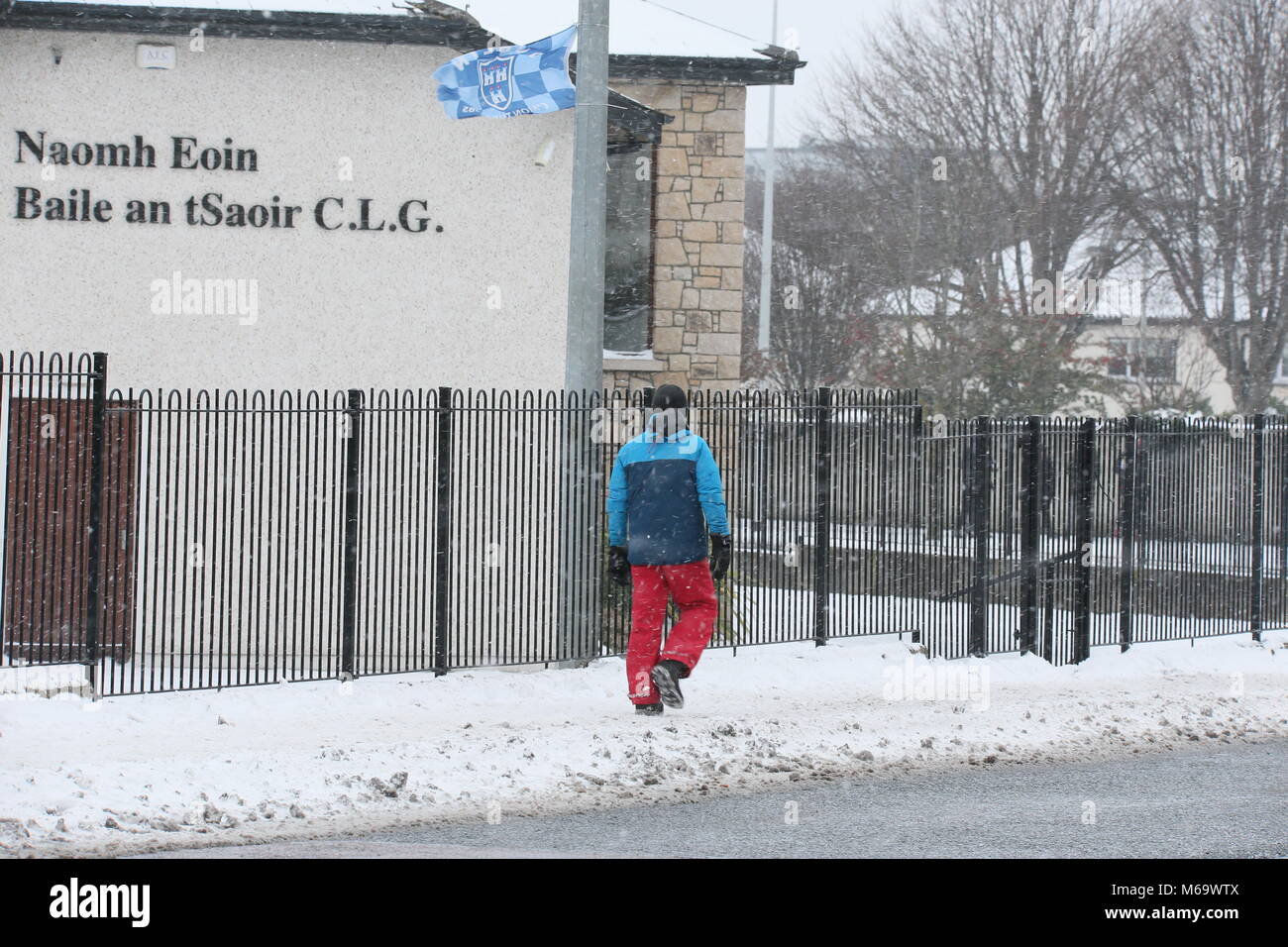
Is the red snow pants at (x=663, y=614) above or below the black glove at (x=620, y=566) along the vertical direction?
below

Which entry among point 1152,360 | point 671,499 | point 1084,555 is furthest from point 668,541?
point 1152,360

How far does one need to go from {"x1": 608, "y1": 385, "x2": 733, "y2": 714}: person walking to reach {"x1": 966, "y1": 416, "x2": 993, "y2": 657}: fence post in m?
3.70

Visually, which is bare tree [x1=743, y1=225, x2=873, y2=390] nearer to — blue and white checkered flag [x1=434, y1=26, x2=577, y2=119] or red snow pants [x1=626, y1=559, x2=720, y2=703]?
blue and white checkered flag [x1=434, y1=26, x2=577, y2=119]

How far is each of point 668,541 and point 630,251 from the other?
27.1 feet

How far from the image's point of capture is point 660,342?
54.8ft

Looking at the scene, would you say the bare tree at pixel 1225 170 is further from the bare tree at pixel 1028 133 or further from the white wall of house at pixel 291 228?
the white wall of house at pixel 291 228

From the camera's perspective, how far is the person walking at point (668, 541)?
364 inches

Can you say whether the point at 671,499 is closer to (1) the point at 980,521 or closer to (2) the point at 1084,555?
(1) the point at 980,521

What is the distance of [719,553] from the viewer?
368 inches

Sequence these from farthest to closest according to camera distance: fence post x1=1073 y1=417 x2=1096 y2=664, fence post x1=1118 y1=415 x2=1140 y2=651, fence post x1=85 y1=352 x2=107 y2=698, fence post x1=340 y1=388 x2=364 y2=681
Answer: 1. fence post x1=1118 y1=415 x2=1140 y2=651
2. fence post x1=1073 y1=417 x2=1096 y2=664
3. fence post x1=340 y1=388 x2=364 y2=681
4. fence post x1=85 y1=352 x2=107 y2=698

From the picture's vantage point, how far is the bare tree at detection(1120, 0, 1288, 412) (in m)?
28.5

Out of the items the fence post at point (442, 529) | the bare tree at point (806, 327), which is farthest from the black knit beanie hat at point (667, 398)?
the bare tree at point (806, 327)

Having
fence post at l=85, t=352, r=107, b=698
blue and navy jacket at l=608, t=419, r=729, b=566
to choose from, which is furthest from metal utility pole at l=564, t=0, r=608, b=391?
fence post at l=85, t=352, r=107, b=698

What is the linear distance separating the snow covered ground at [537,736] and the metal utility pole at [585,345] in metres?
0.53
